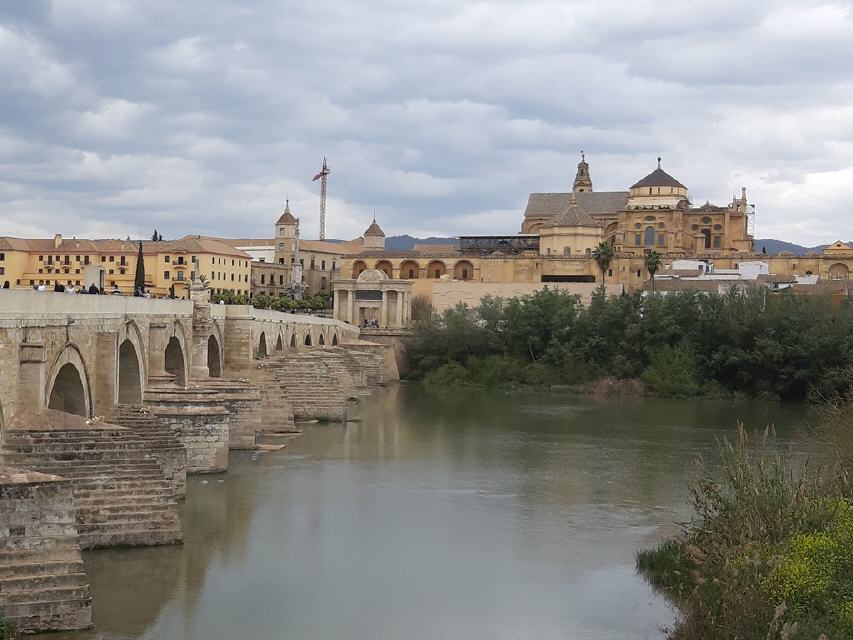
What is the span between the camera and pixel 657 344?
46312mm

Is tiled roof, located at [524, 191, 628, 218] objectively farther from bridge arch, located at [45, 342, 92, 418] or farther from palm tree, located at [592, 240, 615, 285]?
bridge arch, located at [45, 342, 92, 418]

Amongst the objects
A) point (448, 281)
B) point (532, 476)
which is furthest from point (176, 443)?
point (448, 281)

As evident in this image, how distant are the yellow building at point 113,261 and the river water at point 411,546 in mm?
37178

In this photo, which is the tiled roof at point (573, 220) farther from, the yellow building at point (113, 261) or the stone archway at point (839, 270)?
the yellow building at point (113, 261)

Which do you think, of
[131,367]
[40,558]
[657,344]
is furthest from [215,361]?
[657,344]

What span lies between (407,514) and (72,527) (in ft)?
23.7

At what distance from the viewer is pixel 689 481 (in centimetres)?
2127

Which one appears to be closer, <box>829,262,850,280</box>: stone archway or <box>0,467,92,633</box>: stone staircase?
<box>0,467,92,633</box>: stone staircase

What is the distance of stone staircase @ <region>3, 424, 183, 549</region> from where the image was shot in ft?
45.1


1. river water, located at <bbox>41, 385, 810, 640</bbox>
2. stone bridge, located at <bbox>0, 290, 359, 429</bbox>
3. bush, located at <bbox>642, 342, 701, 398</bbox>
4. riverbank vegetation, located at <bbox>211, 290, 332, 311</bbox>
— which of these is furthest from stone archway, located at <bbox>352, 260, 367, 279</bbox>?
river water, located at <bbox>41, 385, 810, 640</bbox>

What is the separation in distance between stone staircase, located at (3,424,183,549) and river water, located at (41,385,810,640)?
0.29m

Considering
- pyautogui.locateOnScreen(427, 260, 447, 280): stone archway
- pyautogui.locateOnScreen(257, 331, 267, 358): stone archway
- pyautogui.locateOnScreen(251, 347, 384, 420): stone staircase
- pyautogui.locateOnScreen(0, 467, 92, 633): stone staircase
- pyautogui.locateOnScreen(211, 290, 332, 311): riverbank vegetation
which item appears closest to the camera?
pyautogui.locateOnScreen(0, 467, 92, 633): stone staircase

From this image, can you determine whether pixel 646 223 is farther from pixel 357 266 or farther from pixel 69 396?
pixel 69 396

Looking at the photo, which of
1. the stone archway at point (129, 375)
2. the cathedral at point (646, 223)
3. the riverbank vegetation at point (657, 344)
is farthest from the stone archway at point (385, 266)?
the stone archway at point (129, 375)
